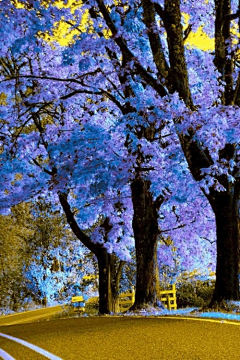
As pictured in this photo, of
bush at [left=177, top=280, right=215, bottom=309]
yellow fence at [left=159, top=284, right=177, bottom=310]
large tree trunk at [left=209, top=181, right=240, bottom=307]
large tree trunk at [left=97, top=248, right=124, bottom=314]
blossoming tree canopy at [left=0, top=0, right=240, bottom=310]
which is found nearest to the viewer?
blossoming tree canopy at [left=0, top=0, right=240, bottom=310]

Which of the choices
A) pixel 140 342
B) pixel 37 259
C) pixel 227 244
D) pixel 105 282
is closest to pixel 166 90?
pixel 227 244

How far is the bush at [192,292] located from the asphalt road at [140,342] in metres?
15.1

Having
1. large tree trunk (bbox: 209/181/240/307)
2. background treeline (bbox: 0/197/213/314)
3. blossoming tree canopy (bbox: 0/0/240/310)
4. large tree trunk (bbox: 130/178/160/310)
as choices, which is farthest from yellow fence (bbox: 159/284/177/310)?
large tree trunk (bbox: 209/181/240/307)

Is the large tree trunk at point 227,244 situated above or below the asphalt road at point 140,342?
above

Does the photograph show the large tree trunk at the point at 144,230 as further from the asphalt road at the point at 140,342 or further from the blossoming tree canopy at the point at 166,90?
the asphalt road at the point at 140,342

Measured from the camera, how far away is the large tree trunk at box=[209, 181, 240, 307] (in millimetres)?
13836

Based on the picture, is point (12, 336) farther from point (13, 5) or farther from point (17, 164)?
point (17, 164)

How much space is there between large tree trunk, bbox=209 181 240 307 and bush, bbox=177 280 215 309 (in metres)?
12.9

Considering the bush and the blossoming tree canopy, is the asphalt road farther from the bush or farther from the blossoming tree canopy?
the bush

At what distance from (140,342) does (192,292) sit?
1857 centimetres

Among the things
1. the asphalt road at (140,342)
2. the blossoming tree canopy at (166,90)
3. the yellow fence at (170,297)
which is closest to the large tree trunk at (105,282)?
the yellow fence at (170,297)

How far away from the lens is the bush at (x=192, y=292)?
26609 mm

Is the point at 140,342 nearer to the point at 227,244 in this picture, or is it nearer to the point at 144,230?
the point at 227,244

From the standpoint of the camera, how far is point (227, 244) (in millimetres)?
13992
